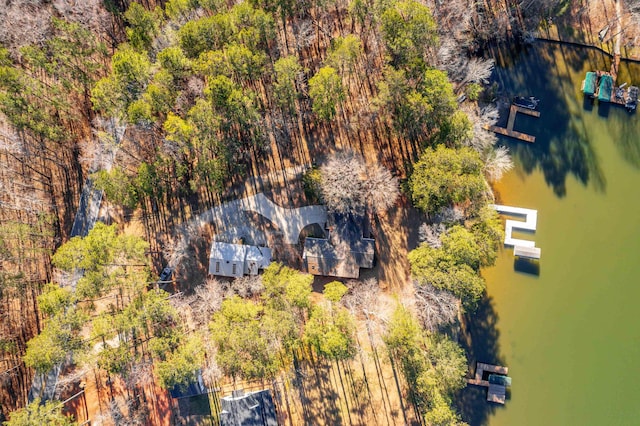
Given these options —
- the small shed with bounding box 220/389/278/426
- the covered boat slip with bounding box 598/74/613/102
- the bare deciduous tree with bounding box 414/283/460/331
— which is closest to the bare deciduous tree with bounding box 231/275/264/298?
the small shed with bounding box 220/389/278/426

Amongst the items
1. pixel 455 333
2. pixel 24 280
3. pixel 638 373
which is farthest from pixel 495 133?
pixel 24 280

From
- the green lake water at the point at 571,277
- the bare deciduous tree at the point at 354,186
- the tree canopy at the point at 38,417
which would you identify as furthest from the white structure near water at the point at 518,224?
the tree canopy at the point at 38,417

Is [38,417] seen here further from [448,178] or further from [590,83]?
[590,83]

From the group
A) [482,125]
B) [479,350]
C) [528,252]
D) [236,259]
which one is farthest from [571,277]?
[236,259]

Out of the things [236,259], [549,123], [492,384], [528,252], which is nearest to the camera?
[236,259]

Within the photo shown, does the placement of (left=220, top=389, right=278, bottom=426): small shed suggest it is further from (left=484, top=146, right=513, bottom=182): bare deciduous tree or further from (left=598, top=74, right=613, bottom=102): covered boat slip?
(left=598, top=74, right=613, bottom=102): covered boat slip

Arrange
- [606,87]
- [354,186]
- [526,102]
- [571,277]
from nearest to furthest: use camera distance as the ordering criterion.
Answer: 1. [354,186]
2. [571,277]
3. [606,87]
4. [526,102]

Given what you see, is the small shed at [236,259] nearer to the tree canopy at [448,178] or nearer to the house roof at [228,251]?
the house roof at [228,251]
